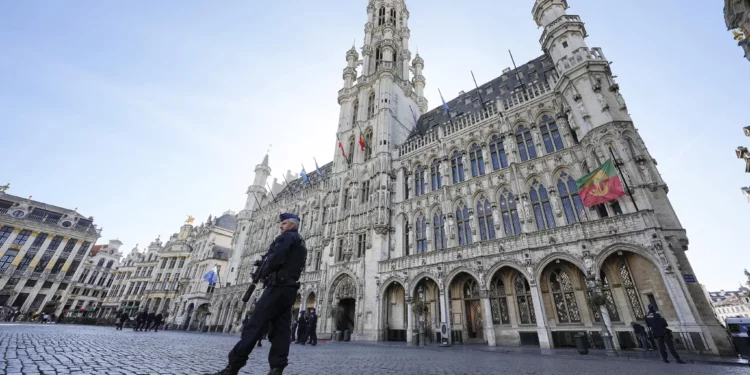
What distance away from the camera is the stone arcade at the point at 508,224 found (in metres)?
13.7

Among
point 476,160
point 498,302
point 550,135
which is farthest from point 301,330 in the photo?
point 550,135

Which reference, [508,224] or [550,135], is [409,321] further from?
[550,135]

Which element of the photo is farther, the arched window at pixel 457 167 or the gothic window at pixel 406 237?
the gothic window at pixel 406 237

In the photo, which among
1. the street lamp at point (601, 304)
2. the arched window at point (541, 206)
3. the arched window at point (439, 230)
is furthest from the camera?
the arched window at point (439, 230)

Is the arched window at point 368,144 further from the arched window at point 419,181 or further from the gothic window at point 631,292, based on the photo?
the gothic window at point 631,292

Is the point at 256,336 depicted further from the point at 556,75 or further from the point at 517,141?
the point at 556,75

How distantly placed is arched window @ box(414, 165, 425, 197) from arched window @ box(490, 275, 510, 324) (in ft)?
29.4

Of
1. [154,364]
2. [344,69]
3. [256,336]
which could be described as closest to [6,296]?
[344,69]

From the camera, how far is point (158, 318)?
76.8 feet

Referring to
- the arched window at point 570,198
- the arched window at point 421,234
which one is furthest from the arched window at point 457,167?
the arched window at point 570,198

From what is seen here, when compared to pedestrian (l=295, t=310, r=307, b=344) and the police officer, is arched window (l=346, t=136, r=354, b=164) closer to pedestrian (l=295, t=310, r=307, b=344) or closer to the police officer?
pedestrian (l=295, t=310, r=307, b=344)

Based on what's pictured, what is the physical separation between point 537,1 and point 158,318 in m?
38.6

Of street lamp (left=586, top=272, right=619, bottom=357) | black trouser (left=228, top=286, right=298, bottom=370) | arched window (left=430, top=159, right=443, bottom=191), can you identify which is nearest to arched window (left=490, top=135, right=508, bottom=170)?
arched window (left=430, top=159, right=443, bottom=191)

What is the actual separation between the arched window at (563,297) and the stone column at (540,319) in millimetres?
915
